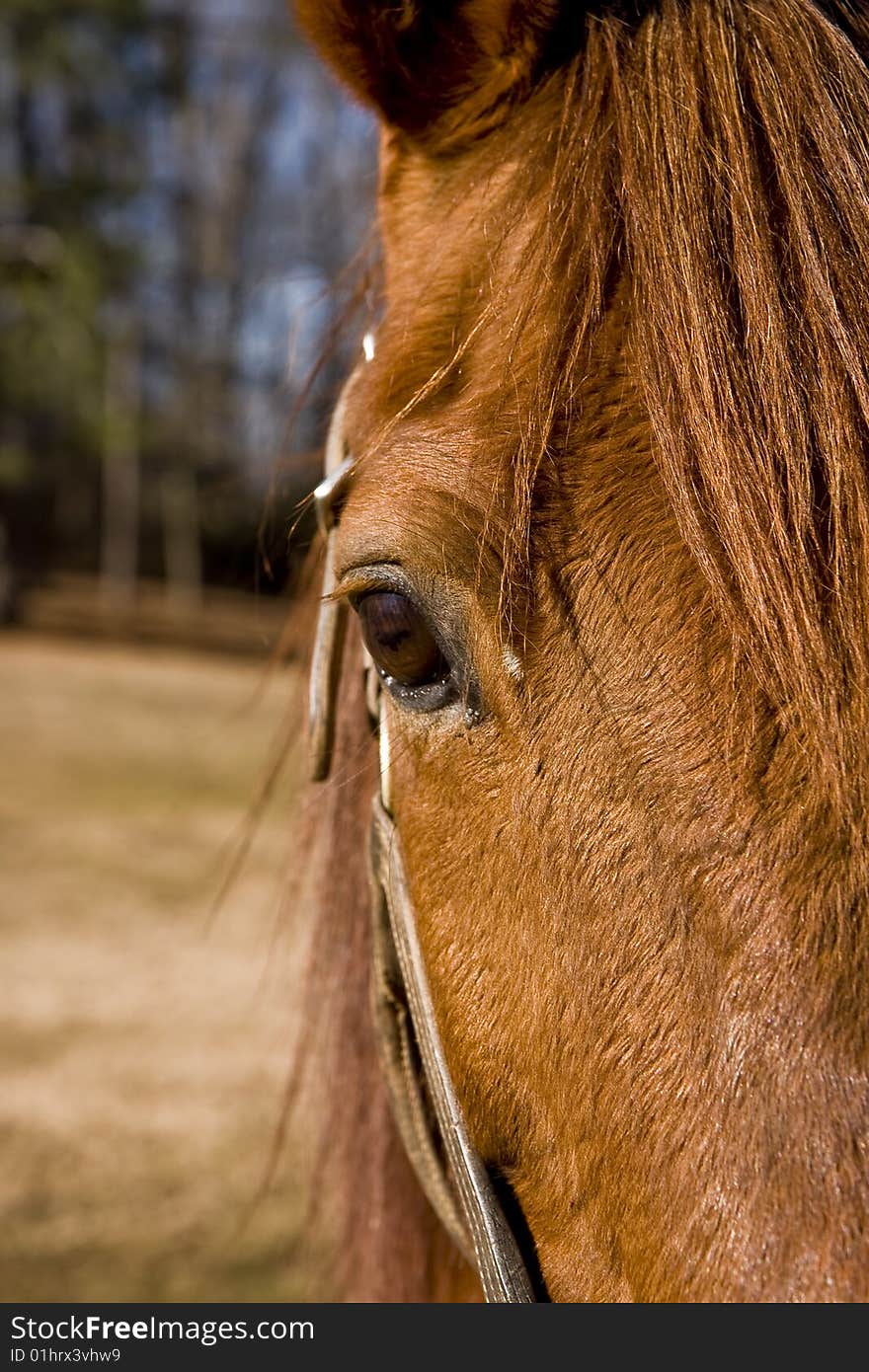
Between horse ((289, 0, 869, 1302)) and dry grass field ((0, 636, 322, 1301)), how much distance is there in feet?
2.64

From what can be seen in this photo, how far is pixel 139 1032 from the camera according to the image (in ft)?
14.1

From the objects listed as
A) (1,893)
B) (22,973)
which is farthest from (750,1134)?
(1,893)

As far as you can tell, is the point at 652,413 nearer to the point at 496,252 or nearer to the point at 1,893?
the point at 496,252

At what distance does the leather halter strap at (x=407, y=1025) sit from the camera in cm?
95

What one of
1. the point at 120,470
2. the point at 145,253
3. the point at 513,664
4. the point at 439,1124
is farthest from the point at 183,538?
the point at 513,664

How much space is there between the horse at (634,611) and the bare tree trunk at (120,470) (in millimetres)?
16252

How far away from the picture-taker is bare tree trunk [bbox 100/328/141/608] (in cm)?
1655

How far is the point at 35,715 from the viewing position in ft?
31.7

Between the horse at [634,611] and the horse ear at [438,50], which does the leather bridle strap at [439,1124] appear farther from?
the horse ear at [438,50]

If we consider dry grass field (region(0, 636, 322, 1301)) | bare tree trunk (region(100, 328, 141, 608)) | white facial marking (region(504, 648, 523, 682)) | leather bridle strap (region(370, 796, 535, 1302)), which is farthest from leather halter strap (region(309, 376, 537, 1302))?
bare tree trunk (region(100, 328, 141, 608))

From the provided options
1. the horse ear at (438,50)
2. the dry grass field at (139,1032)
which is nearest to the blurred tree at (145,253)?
the dry grass field at (139,1032)

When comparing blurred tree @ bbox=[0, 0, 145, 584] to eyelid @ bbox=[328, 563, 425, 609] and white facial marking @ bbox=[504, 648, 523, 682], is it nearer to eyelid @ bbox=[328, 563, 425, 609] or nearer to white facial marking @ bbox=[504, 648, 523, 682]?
eyelid @ bbox=[328, 563, 425, 609]

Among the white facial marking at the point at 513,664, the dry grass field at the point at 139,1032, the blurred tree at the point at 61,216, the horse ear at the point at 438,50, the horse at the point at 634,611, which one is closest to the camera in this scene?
the horse at the point at 634,611

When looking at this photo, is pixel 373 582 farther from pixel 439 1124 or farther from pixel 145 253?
pixel 145 253
